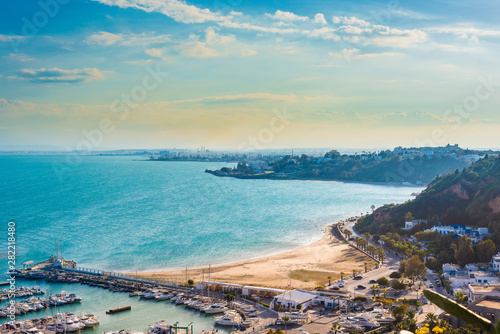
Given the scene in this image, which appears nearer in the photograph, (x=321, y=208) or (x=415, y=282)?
(x=415, y=282)

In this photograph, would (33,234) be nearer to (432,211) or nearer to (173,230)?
(173,230)

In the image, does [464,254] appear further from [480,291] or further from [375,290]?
[480,291]

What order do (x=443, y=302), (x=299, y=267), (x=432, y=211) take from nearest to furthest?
(x=443, y=302) → (x=299, y=267) → (x=432, y=211)

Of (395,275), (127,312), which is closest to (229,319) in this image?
(127,312)

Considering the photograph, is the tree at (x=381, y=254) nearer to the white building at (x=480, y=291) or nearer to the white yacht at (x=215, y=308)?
the white building at (x=480, y=291)

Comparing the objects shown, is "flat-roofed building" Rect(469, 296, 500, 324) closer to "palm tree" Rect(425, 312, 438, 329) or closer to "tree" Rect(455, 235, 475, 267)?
"palm tree" Rect(425, 312, 438, 329)

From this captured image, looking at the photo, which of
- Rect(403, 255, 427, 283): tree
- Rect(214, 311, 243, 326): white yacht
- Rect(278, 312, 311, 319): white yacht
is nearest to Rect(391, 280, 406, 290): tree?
Rect(403, 255, 427, 283): tree

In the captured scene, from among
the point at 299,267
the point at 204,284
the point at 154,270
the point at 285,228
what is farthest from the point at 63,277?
the point at 285,228

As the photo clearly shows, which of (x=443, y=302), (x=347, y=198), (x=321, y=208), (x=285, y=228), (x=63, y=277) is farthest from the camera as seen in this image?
(x=347, y=198)
